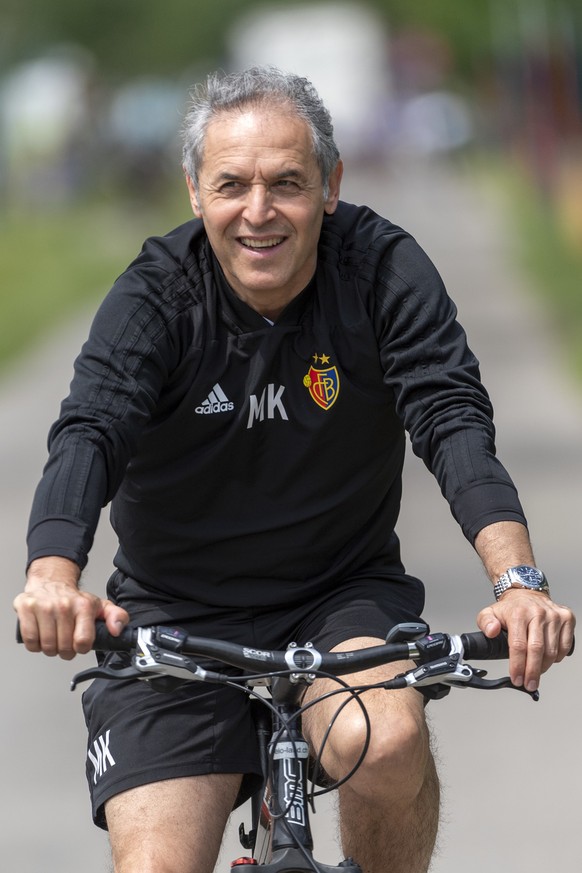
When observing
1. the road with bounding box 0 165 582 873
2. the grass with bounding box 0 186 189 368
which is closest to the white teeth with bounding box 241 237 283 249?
the road with bounding box 0 165 582 873

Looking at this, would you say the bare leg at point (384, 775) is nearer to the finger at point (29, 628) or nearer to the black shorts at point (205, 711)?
the black shorts at point (205, 711)

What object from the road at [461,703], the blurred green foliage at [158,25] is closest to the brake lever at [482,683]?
the road at [461,703]

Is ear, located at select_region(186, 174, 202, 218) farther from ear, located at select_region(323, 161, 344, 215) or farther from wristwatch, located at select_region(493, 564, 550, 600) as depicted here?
wristwatch, located at select_region(493, 564, 550, 600)

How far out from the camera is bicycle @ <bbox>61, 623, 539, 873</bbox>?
304 centimetres

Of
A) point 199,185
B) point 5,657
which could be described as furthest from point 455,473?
point 5,657

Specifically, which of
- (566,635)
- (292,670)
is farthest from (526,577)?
(292,670)

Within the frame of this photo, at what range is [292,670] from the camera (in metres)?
3.06

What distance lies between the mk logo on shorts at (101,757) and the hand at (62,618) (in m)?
0.55

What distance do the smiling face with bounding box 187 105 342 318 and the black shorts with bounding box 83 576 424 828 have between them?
28.4 inches

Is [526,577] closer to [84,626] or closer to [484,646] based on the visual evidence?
[484,646]

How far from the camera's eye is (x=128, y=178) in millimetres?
38375

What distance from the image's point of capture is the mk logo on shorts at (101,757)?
3.58 meters

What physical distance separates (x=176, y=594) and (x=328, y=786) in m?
0.70

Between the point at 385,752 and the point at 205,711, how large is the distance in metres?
0.55
